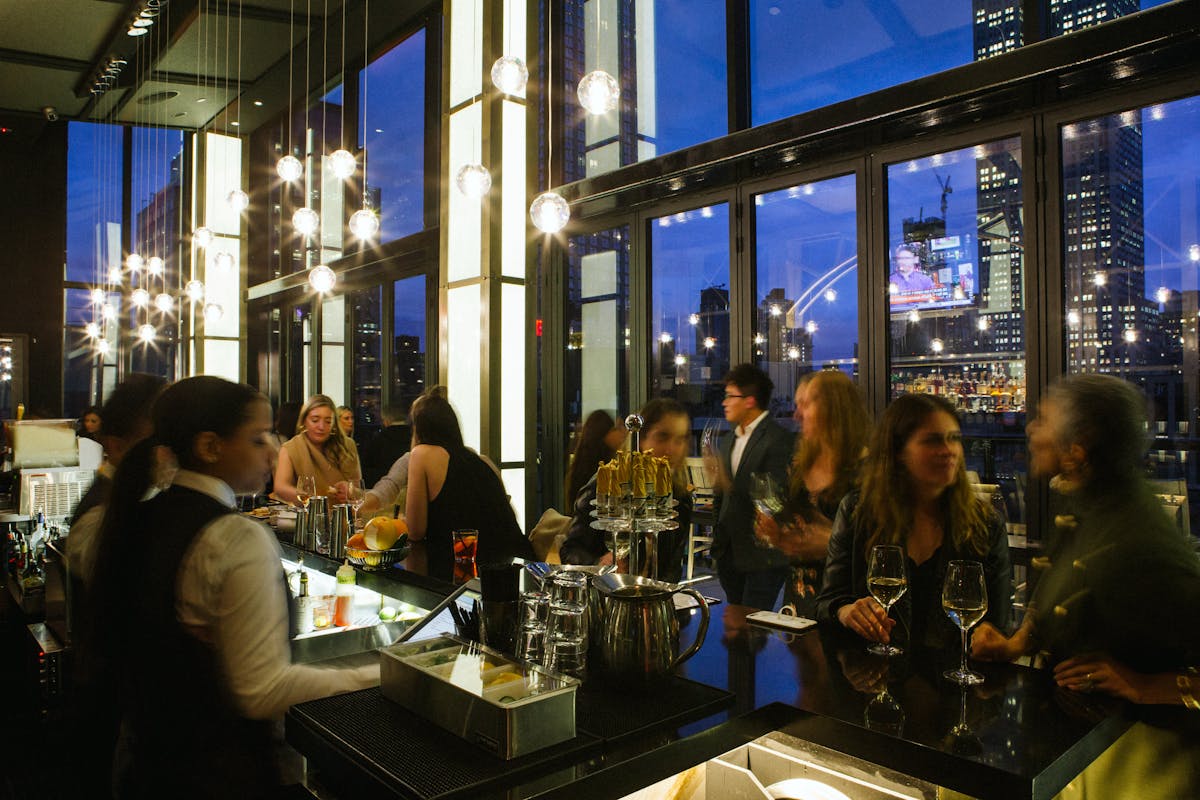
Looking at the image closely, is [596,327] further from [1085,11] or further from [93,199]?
[93,199]

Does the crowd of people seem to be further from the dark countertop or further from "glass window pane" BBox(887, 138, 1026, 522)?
"glass window pane" BBox(887, 138, 1026, 522)

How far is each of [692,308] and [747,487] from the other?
87.0 inches

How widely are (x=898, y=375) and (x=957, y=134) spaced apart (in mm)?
1231

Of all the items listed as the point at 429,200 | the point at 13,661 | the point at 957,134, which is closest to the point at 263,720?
the point at 13,661

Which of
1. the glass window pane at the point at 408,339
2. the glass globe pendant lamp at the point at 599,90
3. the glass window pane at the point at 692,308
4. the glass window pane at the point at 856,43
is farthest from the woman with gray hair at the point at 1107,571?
the glass window pane at the point at 408,339

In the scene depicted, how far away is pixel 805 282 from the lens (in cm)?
480

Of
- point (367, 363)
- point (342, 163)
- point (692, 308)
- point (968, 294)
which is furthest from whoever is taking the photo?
point (367, 363)

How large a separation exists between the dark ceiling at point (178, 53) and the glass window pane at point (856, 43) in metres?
3.36

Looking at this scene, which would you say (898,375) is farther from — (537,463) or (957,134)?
(537,463)

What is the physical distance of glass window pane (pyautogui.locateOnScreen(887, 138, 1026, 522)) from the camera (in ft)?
13.0

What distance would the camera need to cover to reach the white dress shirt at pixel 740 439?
3.69 m

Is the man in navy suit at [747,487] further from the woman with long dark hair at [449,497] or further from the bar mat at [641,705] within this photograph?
the bar mat at [641,705]

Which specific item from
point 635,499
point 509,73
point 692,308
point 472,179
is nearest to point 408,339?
point 692,308

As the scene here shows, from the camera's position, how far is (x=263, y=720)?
148 cm
